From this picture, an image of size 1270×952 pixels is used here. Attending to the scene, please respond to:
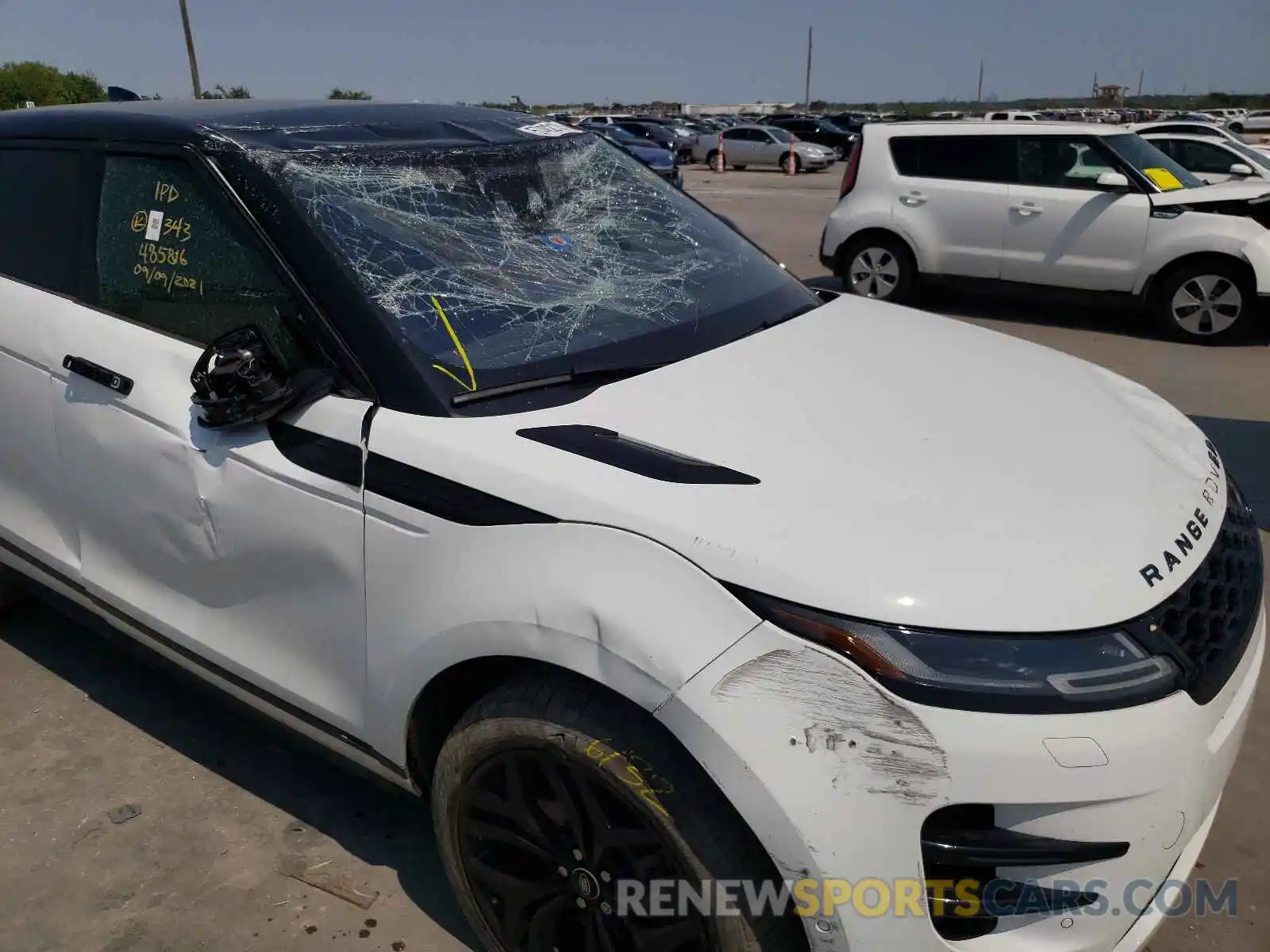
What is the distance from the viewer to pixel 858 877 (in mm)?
1560

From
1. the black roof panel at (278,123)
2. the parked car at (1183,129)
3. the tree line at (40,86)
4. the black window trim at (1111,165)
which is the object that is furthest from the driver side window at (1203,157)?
the tree line at (40,86)

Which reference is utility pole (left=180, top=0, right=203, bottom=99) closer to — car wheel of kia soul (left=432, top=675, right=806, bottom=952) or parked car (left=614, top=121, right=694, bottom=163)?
parked car (left=614, top=121, right=694, bottom=163)

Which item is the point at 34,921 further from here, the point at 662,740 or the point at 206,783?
the point at 662,740

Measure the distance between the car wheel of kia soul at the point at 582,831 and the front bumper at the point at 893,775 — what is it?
9cm

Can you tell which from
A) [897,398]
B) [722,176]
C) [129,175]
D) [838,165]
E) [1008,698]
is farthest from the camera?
[838,165]

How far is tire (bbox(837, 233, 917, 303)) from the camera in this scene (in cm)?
884

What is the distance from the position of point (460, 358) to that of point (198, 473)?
68 cm

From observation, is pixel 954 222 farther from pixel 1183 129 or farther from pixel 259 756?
pixel 1183 129

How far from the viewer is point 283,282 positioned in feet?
7.25

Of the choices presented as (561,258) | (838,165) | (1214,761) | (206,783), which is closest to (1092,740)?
(1214,761)

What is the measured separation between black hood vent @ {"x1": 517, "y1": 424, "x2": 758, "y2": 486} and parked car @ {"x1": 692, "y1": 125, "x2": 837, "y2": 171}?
91.2 ft

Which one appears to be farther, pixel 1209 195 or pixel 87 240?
pixel 1209 195

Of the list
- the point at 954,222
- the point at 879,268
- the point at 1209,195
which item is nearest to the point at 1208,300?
the point at 1209,195

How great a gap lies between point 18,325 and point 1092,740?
2.83m
